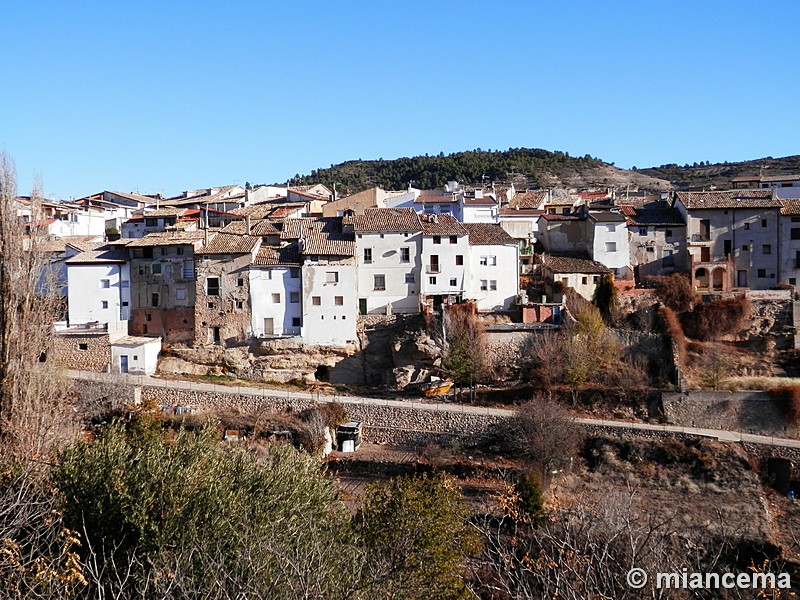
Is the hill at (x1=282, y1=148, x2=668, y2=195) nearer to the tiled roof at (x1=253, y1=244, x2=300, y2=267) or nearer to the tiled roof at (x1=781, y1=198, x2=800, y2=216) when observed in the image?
the tiled roof at (x1=781, y1=198, x2=800, y2=216)

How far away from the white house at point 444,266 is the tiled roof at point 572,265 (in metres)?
5.01

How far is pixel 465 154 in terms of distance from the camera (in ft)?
350

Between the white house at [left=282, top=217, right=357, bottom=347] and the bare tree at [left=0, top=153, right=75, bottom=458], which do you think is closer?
the bare tree at [left=0, top=153, right=75, bottom=458]

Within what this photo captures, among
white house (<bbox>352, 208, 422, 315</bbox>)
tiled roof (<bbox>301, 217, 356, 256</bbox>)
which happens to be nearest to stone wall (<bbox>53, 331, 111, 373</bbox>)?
tiled roof (<bbox>301, 217, 356, 256</bbox>)

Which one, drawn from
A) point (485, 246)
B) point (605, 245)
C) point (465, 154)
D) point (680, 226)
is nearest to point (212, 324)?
point (485, 246)

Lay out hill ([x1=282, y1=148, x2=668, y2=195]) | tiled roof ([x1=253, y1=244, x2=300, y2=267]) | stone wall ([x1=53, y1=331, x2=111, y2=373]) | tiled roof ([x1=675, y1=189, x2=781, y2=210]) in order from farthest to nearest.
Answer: hill ([x1=282, y1=148, x2=668, y2=195]) → tiled roof ([x1=675, y1=189, x2=781, y2=210]) → tiled roof ([x1=253, y1=244, x2=300, y2=267]) → stone wall ([x1=53, y1=331, x2=111, y2=373])

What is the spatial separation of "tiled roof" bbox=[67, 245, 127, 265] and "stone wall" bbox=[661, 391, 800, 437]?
28.4 meters

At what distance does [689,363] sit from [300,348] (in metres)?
19.2

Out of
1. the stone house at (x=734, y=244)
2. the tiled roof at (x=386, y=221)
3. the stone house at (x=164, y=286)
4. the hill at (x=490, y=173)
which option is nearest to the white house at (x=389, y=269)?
the tiled roof at (x=386, y=221)

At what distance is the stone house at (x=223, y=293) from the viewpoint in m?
39.2

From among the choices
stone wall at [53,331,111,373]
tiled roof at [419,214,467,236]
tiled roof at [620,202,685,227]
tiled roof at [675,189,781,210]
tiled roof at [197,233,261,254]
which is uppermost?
tiled roof at [675,189,781,210]

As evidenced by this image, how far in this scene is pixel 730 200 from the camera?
143 feet

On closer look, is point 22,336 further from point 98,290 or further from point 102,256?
point 102,256

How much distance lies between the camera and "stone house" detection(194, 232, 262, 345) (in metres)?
39.2
